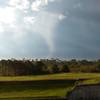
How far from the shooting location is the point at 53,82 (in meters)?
52.9

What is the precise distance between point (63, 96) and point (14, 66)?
45382 mm

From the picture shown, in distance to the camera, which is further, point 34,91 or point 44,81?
point 44,81

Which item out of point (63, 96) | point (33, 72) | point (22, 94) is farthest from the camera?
point (33, 72)

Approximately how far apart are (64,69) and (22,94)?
3939 centimetres

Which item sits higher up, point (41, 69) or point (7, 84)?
point (41, 69)

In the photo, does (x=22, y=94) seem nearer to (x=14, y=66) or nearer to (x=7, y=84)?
(x=7, y=84)

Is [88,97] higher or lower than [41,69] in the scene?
lower

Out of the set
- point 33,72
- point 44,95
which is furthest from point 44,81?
point 33,72

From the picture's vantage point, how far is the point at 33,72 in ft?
277

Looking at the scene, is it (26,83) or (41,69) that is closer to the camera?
(26,83)

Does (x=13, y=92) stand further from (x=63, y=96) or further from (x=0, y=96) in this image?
(x=63, y=96)

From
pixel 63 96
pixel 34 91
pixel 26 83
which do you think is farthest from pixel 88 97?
pixel 26 83

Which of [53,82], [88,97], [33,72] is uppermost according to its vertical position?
[33,72]

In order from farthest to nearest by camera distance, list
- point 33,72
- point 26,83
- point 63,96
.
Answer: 1. point 33,72
2. point 26,83
3. point 63,96
